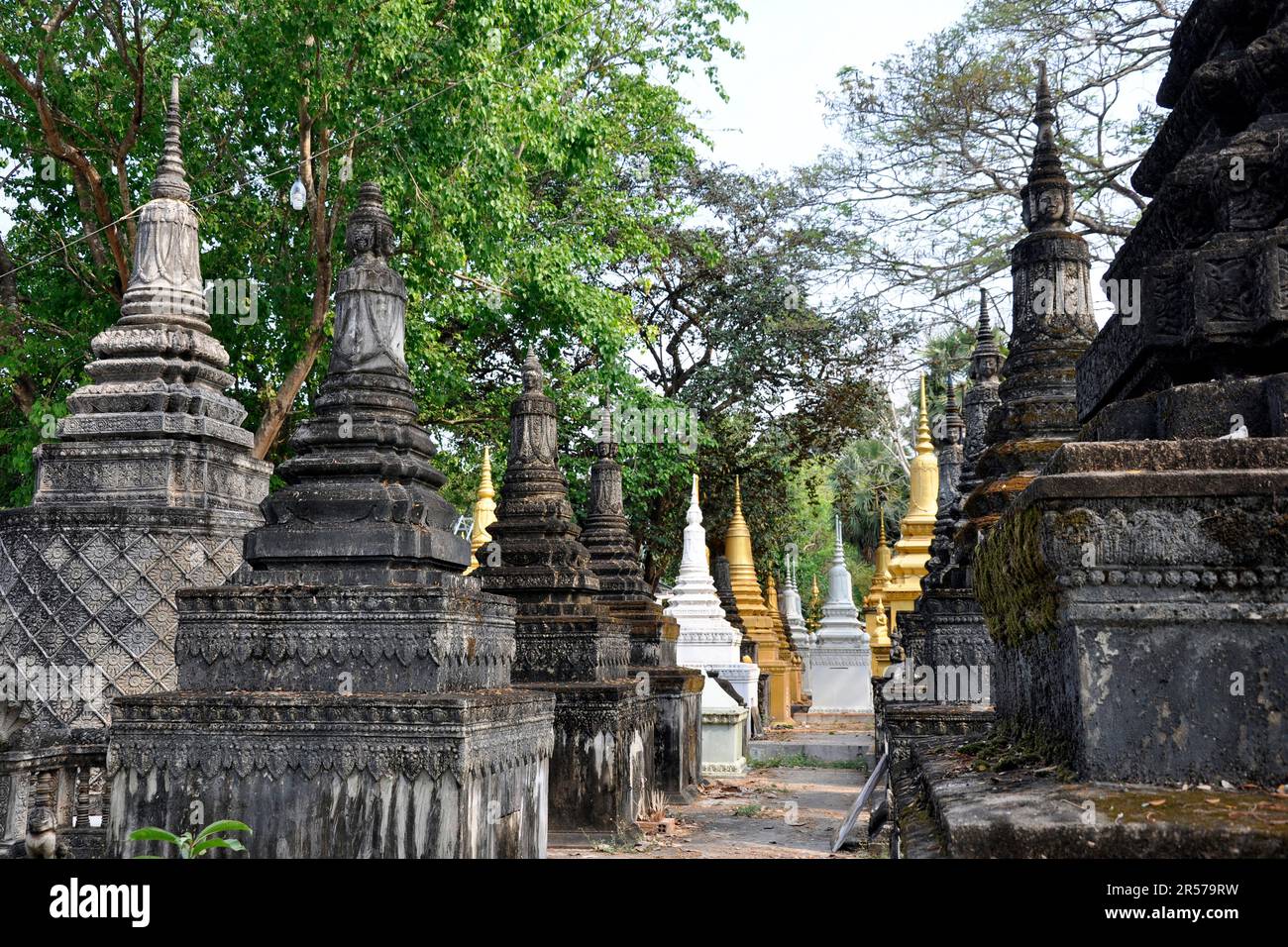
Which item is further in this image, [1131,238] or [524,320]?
[524,320]

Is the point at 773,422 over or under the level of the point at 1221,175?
over

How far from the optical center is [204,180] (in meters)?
15.8

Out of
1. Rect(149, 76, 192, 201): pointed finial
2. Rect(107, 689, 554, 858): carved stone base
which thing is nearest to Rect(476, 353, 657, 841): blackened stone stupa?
Rect(107, 689, 554, 858): carved stone base

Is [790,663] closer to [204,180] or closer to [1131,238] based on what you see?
[204,180]

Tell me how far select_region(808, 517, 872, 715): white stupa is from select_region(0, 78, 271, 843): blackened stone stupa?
21.3 m

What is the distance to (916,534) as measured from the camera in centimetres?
1973

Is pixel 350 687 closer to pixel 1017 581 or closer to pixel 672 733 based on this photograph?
pixel 1017 581

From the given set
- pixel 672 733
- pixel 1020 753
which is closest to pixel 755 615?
pixel 672 733

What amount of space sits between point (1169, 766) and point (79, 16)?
1661 cm

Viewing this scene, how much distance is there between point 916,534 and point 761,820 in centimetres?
932

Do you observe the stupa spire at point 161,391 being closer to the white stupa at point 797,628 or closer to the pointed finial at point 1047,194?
the pointed finial at point 1047,194

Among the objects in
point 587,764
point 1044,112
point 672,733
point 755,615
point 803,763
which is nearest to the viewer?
point 1044,112

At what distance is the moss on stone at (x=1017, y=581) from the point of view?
2570 mm

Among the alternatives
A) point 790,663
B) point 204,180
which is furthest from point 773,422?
point 204,180
